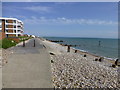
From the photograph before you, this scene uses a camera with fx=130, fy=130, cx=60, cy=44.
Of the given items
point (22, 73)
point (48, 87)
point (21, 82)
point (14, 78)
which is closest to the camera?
point (48, 87)

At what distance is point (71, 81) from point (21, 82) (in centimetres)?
242

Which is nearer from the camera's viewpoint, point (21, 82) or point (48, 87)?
point (48, 87)

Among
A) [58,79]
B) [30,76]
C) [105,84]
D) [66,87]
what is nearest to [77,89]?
[66,87]

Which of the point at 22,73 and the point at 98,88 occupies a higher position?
the point at 22,73

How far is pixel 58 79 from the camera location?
6.73 m

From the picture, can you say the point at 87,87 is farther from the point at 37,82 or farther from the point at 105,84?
the point at 37,82

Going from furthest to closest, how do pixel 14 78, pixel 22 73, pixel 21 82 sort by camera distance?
pixel 22 73, pixel 14 78, pixel 21 82

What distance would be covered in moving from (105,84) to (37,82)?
3.39m

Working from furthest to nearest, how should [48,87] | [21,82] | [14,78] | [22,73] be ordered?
[22,73] → [14,78] → [21,82] → [48,87]

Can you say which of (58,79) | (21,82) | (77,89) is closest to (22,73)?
(21,82)

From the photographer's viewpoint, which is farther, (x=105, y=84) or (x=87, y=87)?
(x=105, y=84)

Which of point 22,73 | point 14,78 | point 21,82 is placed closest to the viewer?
point 21,82

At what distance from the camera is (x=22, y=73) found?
23.3 ft

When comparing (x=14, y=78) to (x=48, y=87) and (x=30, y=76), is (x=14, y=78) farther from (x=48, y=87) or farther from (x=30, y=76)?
(x=48, y=87)
